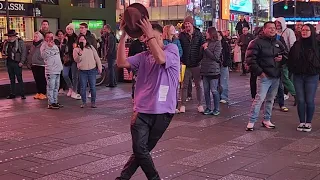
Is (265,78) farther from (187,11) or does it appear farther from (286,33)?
(187,11)

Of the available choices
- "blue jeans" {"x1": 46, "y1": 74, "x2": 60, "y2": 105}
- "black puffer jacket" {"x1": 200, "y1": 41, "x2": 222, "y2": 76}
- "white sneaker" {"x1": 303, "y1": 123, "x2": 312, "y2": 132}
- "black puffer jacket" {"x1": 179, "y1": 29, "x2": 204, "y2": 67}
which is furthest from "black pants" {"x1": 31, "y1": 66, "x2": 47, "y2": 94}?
"white sneaker" {"x1": 303, "y1": 123, "x2": 312, "y2": 132}

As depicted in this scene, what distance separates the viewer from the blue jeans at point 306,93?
7.89 metres

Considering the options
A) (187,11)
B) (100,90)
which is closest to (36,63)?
(100,90)

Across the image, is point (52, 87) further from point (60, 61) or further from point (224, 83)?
point (224, 83)

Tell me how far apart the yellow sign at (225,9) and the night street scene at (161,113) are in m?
28.5

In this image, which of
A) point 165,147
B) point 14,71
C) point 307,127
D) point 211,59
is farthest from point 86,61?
point 307,127

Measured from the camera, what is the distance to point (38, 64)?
40.0ft

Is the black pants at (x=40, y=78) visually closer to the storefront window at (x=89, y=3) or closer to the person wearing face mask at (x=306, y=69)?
the person wearing face mask at (x=306, y=69)

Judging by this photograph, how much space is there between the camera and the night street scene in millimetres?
4367

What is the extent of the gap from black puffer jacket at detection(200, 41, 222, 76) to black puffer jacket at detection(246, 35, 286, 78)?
1537 millimetres

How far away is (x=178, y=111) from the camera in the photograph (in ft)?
32.7

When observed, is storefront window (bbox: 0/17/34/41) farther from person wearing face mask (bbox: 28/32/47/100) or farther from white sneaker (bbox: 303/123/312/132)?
white sneaker (bbox: 303/123/312/132)

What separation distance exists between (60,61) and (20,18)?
1720 centimetres

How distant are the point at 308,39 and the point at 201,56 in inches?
97.3
